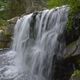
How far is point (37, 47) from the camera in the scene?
1115cm

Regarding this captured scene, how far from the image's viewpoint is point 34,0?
21.1 m

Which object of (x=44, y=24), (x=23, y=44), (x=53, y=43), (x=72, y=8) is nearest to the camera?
(x=72, y=8)

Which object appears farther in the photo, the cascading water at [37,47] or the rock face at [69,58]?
the cascading water at [37,47]

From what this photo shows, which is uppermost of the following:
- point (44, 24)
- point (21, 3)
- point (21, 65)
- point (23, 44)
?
point (21, 3)

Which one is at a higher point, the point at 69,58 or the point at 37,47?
the point at 37,47

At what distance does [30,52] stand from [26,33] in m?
1.86

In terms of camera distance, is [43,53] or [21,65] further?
[21,65]

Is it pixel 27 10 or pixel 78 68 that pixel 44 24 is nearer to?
pixel 78 68

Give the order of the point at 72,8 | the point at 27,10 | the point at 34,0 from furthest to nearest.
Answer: the point at 34,0, the point at 27,10, the point at 72,8

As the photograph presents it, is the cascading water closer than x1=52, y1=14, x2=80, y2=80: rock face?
No

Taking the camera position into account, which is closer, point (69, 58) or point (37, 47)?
point (69, 58)

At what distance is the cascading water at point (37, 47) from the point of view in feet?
32.0

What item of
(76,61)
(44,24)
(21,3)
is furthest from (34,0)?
(76,61)

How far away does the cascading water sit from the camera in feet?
32.0
